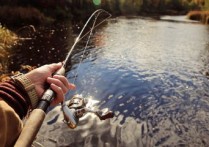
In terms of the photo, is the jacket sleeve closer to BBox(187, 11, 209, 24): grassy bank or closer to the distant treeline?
the distant treeline

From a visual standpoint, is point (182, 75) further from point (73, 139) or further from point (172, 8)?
point (172, 8)

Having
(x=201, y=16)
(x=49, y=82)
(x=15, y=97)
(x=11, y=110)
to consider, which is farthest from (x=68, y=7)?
(x=11, y=110)

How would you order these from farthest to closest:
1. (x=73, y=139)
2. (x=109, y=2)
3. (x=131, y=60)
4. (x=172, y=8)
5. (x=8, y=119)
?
(x=172, y=8) → (x=109, y=2) → (x=131, y=60) → (x=73, y=139) → (x=8, y=119)

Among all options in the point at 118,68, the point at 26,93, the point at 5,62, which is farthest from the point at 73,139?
the point at 5,62

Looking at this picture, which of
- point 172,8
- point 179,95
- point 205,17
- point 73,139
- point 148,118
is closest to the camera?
point 73,139

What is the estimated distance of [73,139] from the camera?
21.5ft

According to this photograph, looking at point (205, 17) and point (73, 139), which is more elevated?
point (73, 139)

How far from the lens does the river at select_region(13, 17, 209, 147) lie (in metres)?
6.89

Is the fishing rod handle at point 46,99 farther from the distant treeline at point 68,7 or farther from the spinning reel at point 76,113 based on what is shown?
→ the distant treeline at point 68,7

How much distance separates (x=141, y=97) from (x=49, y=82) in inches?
301

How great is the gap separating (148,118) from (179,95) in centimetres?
237

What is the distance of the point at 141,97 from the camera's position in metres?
9.67

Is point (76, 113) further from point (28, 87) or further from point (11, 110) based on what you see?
point (11, 110)

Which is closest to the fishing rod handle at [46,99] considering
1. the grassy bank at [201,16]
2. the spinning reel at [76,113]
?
the spinning reel at [76,113]
